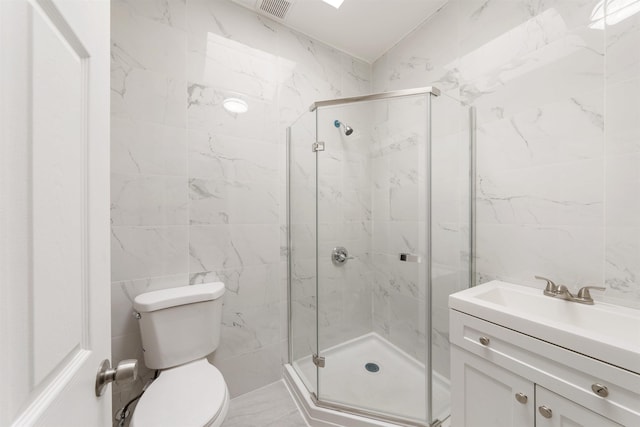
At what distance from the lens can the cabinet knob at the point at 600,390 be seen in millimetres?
723

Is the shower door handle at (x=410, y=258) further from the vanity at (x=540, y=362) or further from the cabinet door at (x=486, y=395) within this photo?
the cabinet door at (x=486, y=395)

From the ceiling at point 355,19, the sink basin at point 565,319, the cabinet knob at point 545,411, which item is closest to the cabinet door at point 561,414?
the cabinet knob at point 545,411

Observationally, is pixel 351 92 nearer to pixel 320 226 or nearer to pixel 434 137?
pixel 434 137

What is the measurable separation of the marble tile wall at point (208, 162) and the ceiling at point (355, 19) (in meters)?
0.09

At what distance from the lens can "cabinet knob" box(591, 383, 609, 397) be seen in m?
0.72

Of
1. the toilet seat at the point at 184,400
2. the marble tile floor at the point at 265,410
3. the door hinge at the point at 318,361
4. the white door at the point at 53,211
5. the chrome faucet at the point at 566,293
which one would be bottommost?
the marble tile floor at the point at 265,410

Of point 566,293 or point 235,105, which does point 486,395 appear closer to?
point 566,293

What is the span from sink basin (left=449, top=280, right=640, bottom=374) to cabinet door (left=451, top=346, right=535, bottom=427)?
19cm

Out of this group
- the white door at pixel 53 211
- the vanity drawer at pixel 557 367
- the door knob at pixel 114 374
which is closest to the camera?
the white door at pixel 53 211

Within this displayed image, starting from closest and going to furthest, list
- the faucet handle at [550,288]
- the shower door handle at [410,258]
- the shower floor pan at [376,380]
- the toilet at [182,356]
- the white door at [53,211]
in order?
1. the white door at [53,211]
2. the toilet at [182,356]
3. the faucet handle at [550,288]
4. the shower floor pan at [376,380]
5. the shower door handle at [410,258]

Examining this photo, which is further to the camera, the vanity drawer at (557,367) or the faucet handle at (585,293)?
the faucet handle at (585,293)

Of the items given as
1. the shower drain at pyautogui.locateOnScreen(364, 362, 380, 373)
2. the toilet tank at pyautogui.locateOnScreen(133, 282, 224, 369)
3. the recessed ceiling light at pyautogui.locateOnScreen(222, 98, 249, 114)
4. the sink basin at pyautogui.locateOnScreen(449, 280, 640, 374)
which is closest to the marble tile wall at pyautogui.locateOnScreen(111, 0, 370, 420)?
the recessed ceiling light at pyautogui.locateOnScreen(222, 98, 249, 114)

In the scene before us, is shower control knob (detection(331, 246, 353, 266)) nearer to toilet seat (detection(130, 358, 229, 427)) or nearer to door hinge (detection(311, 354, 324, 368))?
door hinge (detection(311, 354, 324, 368))

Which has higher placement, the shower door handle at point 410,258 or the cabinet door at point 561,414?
the shower door handle at point 410,258
